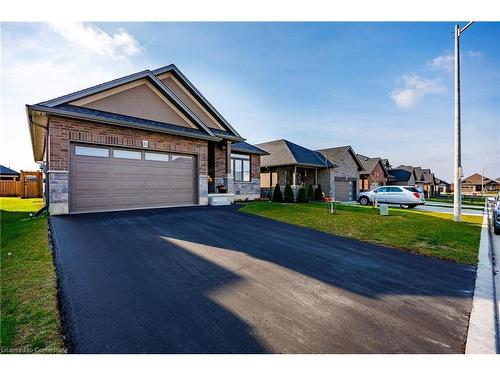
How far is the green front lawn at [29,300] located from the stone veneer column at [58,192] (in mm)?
3289

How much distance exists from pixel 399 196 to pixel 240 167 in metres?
12.2

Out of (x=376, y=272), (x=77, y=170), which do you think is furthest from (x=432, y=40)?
(x=77, y=170)

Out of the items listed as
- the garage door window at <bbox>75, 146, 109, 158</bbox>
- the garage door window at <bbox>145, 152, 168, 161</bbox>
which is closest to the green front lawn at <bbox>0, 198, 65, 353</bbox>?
the garage door window at <bbox>75, 146, 109, 158</bbox>

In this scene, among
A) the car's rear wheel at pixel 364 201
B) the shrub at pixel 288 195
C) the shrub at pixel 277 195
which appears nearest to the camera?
the shrub at pixel 277 195

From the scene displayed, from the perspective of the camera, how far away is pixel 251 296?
3342 mm

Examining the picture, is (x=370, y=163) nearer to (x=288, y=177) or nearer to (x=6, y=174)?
(x=288, y=177)

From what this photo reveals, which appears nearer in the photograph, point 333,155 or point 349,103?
point 349,103

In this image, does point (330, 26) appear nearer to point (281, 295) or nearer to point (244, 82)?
point (244, 82)

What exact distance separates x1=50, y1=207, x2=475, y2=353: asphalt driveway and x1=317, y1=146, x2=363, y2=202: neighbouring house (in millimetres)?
19789

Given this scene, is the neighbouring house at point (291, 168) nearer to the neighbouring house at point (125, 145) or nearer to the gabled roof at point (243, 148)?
the gabled roof at point (243, 148)

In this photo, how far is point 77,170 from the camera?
28.7 feet

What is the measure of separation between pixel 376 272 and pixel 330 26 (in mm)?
6632

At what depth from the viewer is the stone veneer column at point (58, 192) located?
817 cm

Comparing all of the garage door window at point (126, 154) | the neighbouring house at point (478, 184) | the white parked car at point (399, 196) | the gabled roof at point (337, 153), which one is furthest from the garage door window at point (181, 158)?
the neighbouring house at point (478, 184)
